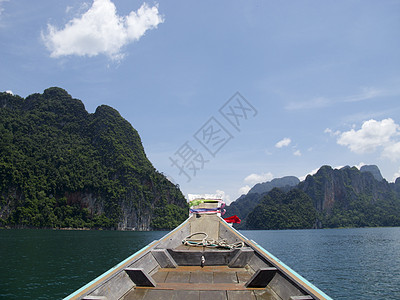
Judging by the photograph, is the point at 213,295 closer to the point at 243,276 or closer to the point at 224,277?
the point at 224,277

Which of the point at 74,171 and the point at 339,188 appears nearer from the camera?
the point at 74,171

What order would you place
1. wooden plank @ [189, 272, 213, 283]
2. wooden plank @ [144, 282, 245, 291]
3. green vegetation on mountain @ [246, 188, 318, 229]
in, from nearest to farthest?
1. wooden plank @ [144, 282, 245, 291]
2. wooden plank @ [189, 272, 213, 283]
3. green vegetation on mountain @ [246, 188, 318, 229]

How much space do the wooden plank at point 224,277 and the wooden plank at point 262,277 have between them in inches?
18.5

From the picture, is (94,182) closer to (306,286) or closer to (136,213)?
(136,213)

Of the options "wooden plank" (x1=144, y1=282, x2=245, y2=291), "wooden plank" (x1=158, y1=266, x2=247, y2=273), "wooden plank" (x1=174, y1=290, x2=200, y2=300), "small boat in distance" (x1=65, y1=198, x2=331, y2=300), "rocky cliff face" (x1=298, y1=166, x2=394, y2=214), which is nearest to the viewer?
"small boat in distance" (x1=65, y1=198, x2=331, y2=300)

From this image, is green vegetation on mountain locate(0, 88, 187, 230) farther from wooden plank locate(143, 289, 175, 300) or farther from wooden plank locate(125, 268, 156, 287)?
wooden plank locate(143, 289, 175, 300)

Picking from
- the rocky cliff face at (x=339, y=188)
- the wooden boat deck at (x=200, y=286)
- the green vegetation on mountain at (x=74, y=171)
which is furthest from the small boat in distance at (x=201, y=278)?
the rocky cliff face at (x=339, y=188)

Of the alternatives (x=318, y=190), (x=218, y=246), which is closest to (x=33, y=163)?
(x=218, y=246)

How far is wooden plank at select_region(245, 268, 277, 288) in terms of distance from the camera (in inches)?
168

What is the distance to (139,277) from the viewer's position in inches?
171

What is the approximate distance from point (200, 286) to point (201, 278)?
55 centimetres

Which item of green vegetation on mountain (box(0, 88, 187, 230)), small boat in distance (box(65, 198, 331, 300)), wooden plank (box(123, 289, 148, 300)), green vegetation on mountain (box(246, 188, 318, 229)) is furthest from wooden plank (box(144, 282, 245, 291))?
green vegetation on mountain (box(246, 188, 318, 229))

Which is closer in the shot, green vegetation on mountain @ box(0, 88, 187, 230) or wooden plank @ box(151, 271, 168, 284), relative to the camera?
wooden plank @ box(151, 271, 168, 284)

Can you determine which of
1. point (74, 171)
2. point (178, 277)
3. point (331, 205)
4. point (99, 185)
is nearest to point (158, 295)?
point (178, 277)
